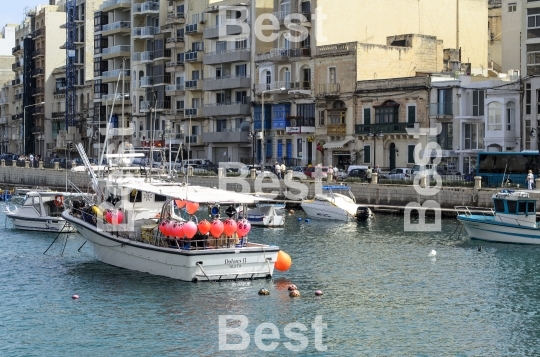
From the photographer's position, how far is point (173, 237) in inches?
1446

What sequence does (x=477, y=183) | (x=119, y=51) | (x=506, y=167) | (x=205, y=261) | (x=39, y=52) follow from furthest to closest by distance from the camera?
1. (x=39, y=52)
2. (x=119, y=51)
3. (x=506, y=167)
4. (x=477, y=183)
5. (x=205, y=261)

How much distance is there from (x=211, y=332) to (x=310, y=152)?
183 feet

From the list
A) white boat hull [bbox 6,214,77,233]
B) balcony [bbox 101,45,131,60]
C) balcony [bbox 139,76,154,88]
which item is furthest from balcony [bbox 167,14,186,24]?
white boat hull [bbox 6,214,77,233]

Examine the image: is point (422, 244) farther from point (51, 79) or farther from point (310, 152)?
point (51, 79)

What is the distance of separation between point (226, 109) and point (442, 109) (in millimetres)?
24426

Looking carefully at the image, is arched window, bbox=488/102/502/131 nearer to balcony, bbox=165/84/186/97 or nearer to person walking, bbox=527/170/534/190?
person walking, bbox=527/170/534/190

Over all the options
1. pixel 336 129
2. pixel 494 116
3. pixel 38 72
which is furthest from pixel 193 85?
pixel 38 72

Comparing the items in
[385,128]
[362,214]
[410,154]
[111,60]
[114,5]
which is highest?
[114,5]

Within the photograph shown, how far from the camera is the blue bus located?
62169 millimetres

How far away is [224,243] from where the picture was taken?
36.8 meters

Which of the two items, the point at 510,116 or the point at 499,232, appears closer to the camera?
the point at 499,232

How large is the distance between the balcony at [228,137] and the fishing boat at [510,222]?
42471 millimetres

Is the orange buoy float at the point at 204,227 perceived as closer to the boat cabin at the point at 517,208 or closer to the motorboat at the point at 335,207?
the boat cabin at the point at 517,208

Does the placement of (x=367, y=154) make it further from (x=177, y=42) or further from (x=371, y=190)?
(x=177, y=42)
